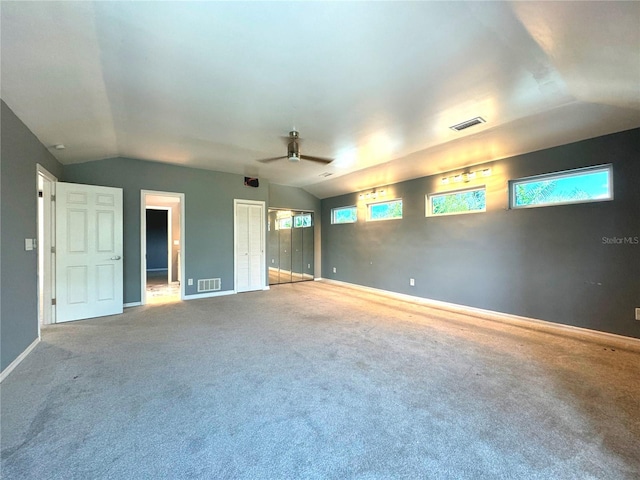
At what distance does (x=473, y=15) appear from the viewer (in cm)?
174

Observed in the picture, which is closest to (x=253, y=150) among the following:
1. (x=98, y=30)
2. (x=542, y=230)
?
(x=98, y=30)

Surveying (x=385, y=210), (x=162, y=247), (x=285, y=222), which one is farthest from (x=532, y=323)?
(x=162, y=247)

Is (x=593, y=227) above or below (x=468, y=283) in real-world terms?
above

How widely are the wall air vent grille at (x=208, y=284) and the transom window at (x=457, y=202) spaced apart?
469cm

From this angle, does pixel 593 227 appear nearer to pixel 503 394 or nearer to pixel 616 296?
pixel 616 296

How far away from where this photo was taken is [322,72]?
2357 mm

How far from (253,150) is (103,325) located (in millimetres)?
3411

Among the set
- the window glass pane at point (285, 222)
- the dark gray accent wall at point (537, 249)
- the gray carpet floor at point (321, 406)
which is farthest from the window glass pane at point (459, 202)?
the window glass pane at point (285, 222)

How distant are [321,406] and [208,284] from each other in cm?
456

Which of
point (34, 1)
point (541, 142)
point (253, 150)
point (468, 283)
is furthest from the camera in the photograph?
point (468, 283)

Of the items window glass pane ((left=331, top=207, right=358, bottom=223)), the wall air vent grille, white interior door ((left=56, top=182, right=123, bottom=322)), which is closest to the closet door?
window glass pane ((left=331, top=207, right=358, bottom=223))

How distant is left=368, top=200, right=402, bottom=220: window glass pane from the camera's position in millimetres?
6068

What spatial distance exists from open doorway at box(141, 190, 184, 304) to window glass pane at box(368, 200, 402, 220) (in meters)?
4.31

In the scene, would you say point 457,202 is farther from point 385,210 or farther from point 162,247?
point 162,247
